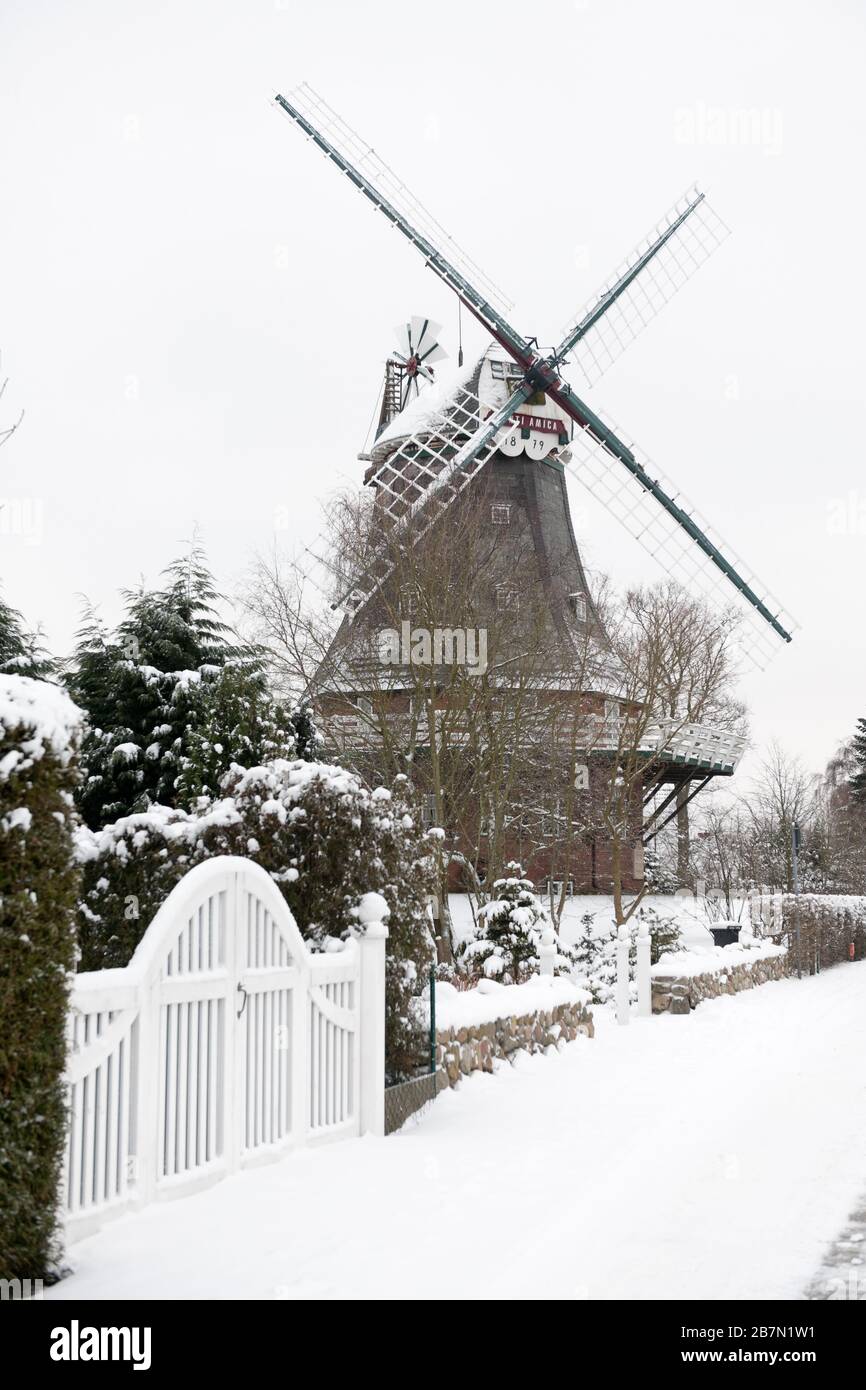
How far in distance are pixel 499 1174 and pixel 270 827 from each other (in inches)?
107

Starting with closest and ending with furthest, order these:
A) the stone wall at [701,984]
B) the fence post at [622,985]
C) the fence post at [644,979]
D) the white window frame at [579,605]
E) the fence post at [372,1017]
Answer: the fence post at [372,1017] < the fence post at [622,985] < the fence post at [644,979] < the stone wall at [701,984] < the white window frame at [579,605]

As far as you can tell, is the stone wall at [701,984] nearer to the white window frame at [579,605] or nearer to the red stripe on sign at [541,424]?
the white window frame at [579,605]

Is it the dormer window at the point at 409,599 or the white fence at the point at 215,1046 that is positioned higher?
the dormer window at the point at 409,599

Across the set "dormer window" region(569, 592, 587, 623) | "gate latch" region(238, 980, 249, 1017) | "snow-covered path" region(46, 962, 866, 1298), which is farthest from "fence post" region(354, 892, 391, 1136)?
"dormer window" region(569, 592, 587, 623)

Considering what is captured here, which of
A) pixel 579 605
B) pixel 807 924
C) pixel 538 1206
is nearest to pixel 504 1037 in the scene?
pixel 538 1206

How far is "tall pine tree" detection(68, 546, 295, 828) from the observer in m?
17.2

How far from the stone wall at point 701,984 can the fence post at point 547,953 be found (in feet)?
9.65

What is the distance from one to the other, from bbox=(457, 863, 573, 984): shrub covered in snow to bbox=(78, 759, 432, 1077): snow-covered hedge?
652 cm

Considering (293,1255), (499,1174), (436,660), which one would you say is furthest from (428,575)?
(293,1255)

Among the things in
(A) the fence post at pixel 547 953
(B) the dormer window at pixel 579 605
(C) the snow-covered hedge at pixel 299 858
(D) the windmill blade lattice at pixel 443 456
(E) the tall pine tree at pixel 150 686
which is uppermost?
(D) the windmill blade lattice at pixel 443 456

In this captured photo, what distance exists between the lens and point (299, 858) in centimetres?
909

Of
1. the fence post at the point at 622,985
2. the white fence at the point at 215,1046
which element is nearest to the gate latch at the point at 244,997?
the white fence at the point at 215,1046

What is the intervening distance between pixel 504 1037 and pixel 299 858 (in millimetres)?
4207

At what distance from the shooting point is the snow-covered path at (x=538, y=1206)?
17.6ft
